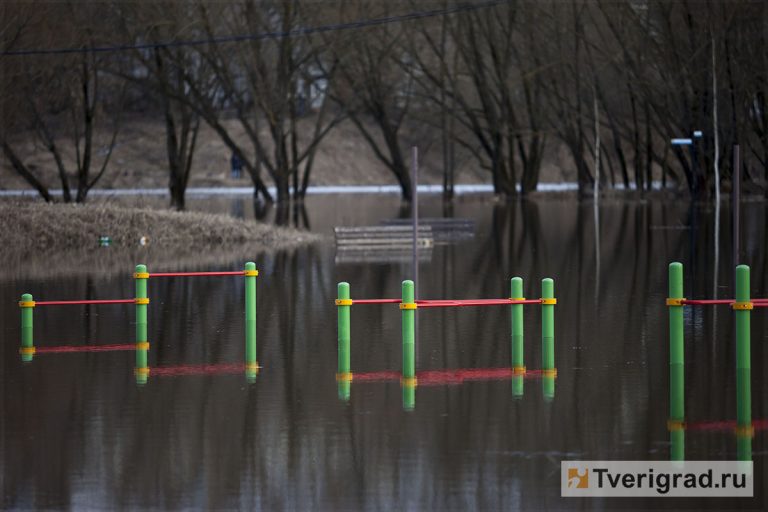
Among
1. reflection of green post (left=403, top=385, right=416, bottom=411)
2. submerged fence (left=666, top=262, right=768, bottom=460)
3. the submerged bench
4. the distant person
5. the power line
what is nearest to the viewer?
submerged fence (left=666, top=262, right=768, bottom=460)

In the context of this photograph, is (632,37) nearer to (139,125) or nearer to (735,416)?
(735,416)

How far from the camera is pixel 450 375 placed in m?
13.1

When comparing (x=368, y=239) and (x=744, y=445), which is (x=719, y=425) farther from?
(x=368, y=239)

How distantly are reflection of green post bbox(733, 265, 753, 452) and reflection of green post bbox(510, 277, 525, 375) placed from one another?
6.36 feet

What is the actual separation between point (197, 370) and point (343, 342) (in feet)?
4.54

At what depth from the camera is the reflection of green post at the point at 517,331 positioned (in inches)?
516

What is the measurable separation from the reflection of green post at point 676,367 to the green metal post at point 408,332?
2169 millimetres

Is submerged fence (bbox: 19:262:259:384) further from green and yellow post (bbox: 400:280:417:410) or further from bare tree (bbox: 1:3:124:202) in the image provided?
bare tree (bbox: 1:3:124:202)

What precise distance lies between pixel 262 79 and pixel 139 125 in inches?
2455

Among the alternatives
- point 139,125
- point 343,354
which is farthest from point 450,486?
point 139,125

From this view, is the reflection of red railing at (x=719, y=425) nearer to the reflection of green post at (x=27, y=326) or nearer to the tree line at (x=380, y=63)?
the reflection of green post at (x=27, y=326)

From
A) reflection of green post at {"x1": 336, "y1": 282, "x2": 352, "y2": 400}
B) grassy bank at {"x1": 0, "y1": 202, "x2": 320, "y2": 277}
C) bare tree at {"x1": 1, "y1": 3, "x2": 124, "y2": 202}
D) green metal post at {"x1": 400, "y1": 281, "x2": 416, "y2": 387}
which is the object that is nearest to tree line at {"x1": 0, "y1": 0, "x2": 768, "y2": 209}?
bare tree at {"x1": 1, "y1": 3, "x2": 124, "y2": 202}

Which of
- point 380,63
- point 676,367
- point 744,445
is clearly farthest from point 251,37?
point 744,445

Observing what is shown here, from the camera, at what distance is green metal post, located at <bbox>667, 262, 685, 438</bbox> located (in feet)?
36.1
